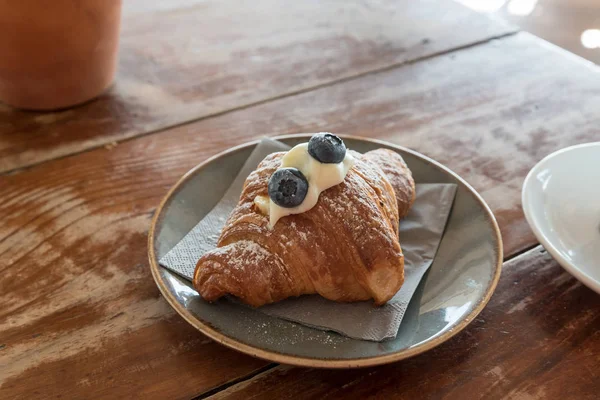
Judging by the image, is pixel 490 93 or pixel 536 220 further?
pixel 490 93

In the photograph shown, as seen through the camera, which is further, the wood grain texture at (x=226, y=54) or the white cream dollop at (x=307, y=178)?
the wood grain texture at (x=226, y=54)

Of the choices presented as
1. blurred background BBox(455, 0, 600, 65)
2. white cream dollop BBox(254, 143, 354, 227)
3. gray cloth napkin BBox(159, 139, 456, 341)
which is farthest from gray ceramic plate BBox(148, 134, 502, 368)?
blurred background BBox(455, 0, 600, 65)

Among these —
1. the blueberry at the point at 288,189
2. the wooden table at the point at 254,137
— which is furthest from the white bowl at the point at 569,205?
the blueberry at the point at 288,189

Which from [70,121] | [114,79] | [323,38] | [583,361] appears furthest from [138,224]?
[323,38]

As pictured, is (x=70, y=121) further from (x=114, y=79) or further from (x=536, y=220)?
(x=536, y=220)

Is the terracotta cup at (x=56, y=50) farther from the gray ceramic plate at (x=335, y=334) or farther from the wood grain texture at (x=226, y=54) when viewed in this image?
the gray ceramic plate at (x=335, y=334)

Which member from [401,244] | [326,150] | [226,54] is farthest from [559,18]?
[326,150]

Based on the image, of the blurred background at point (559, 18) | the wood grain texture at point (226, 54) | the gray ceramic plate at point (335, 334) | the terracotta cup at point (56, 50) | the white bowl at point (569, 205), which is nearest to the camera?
the gray ceramic plate at point (335, 334)
